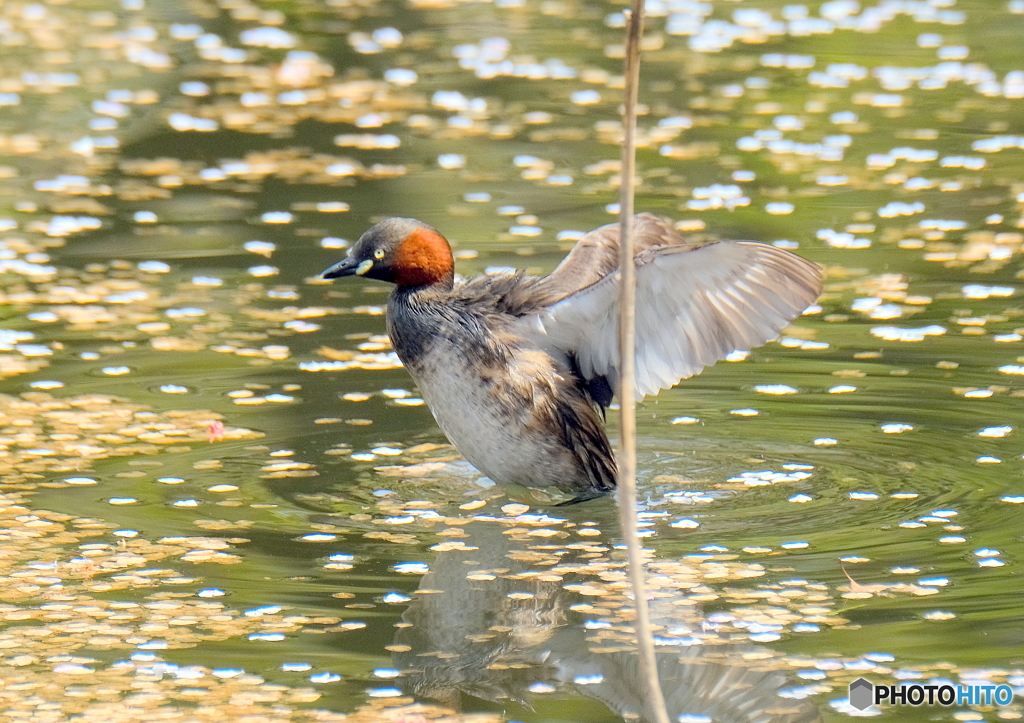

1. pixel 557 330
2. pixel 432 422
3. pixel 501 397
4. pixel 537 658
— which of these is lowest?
pixel 537 658

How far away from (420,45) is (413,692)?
1045cm

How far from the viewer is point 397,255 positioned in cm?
636

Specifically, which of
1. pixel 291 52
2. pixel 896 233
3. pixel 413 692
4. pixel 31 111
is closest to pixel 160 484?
pixel 413 692

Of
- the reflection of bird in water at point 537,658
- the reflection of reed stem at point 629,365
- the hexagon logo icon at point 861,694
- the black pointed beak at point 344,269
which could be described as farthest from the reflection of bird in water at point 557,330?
the reflection of reed stem at point 629,365

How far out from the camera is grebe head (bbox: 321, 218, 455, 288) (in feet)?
20.8

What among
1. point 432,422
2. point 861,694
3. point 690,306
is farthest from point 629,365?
point 432,422

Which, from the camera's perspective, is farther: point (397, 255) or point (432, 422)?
point (432, 422)

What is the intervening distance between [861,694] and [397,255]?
2.78 metres

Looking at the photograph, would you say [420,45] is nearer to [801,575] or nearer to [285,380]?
[285,380]

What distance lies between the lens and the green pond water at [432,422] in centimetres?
467

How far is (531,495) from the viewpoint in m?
6.32

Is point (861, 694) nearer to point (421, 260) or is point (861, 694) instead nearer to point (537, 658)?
point (537, 658)

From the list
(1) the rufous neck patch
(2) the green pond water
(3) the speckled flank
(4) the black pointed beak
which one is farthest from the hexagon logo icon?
(4) the black pointed beak

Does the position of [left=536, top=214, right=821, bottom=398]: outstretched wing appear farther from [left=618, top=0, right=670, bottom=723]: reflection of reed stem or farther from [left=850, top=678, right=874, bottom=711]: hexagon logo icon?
[left=618, top=0, right=670, bottom=723]: reflection of reed stem
